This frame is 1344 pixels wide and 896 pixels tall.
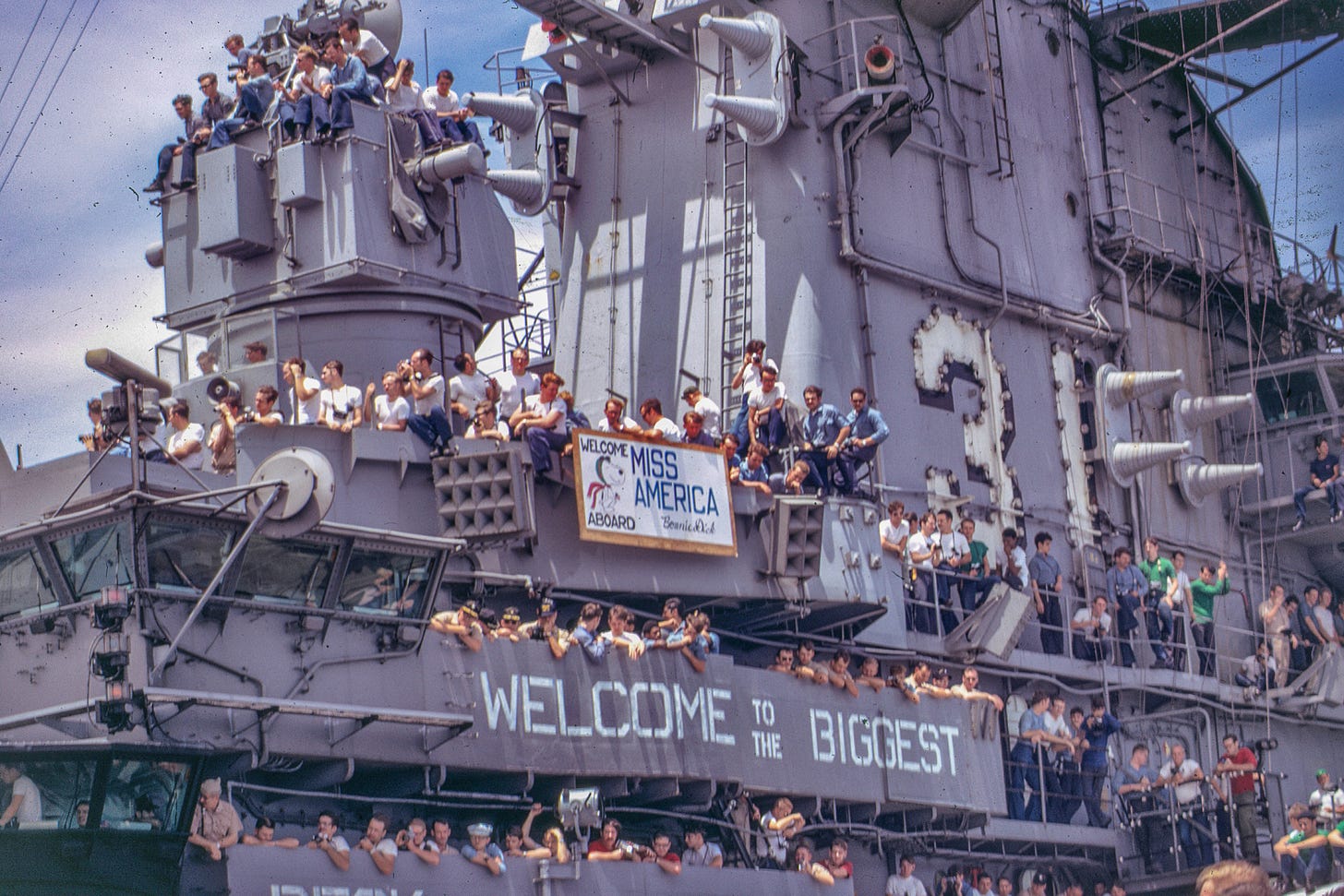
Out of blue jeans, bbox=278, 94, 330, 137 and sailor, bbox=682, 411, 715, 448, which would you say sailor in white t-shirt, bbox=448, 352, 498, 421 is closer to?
sailor, bbox=682, 411, 715, 448

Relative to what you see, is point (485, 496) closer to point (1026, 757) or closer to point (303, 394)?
point (303, 394)

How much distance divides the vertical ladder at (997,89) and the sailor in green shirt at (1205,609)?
5.72 m

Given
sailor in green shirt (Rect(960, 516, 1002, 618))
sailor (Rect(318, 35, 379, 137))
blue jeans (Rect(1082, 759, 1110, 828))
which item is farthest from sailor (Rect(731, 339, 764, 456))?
blue jeans (Rect(1082, 759, 1110, 828))

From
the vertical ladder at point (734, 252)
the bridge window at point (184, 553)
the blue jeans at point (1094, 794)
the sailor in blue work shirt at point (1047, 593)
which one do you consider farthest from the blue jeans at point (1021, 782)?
the bridge window at point (184, 553)

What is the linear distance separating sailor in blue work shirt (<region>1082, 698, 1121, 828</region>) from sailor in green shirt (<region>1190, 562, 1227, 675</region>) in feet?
9.85

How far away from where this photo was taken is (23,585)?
17594 millimetres

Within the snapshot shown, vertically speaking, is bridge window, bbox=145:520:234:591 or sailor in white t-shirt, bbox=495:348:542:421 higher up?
sailor in white t-shirt, bbox=495:348:542:421

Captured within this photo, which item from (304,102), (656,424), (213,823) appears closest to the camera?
(213,823)

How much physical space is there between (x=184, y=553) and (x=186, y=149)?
682cm

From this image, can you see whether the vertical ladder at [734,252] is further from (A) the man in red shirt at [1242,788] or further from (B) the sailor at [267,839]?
(B) the sailor at [267,839]

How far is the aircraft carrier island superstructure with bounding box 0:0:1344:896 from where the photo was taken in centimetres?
1730

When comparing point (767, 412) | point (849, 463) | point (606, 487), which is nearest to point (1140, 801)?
point (849, 463)

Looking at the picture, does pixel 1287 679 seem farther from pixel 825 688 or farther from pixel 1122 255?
pixel 825 688

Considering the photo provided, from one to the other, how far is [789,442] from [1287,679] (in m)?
9.69
